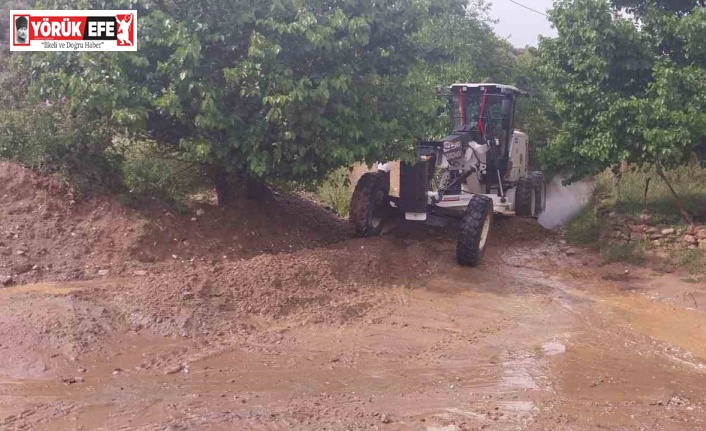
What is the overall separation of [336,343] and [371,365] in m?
0.66

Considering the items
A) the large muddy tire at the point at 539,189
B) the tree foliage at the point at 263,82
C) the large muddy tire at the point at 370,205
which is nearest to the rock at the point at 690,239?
the large muddy tire at the point at 539,189

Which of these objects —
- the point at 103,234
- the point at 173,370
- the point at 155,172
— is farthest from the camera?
the point at 155,172

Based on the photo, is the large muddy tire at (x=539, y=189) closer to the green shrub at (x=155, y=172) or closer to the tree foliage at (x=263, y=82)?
the tree foliage at (x=263, y=82)

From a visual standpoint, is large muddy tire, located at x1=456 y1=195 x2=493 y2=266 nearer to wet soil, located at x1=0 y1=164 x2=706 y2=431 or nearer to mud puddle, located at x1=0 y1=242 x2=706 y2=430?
wet soil, located at x1=0 y1=164 x2=706 y2=431

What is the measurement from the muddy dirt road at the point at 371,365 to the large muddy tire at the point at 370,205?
6.39 ft

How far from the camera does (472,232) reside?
10.4 metres

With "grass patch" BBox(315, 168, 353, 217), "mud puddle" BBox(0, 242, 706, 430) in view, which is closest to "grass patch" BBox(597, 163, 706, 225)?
"mud puddle" BBox(0, 242, 706, 430)

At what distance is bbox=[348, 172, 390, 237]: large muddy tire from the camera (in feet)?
36.9

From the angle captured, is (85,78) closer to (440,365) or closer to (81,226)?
(81,226)

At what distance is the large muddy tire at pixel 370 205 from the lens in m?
11.2

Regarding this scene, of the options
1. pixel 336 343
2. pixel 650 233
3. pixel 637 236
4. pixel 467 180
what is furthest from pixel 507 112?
pixel 336 343

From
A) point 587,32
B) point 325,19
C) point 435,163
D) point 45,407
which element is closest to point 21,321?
point 45,407

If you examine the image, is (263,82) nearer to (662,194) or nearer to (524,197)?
(524,197)

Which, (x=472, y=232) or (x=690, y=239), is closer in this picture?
(x=472, y=232)
